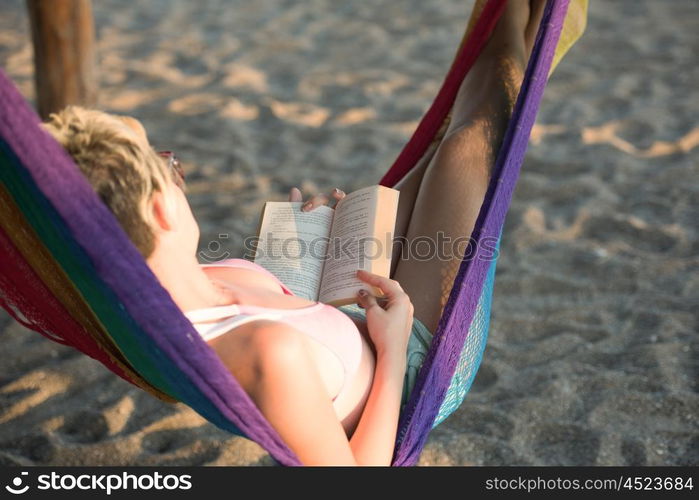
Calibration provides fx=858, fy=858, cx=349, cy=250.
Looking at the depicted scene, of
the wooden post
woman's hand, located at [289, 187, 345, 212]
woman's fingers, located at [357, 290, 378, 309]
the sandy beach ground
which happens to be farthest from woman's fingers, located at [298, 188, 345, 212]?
the wooden post

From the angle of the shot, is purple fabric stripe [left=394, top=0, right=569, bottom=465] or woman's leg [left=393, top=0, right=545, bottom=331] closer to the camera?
purple fabric stripe [left=394, top=0, right=569, bottom=465]

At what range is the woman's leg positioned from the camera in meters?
1.60

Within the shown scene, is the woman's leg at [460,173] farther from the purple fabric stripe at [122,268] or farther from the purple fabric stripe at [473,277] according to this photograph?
the purple fabric stripe at [122,268]

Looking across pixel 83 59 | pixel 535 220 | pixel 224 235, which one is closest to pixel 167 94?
pixel 83 59

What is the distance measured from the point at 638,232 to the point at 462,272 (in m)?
1.44

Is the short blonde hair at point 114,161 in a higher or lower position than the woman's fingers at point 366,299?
higher

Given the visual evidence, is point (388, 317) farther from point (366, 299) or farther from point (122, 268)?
point (122, 268)

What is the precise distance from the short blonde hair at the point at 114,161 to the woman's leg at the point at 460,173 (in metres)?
0.64

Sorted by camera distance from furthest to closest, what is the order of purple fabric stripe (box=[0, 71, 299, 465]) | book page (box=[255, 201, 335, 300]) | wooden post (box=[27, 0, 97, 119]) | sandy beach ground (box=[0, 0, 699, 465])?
wooden post (box=[27, 0, 97, 119]) → sandy beach ground (box=[0, 0, 699, 465]) → book page (box=[255, 201, 335, 300]) → purple fabric stripe (box=[0, 71, 299, 465])

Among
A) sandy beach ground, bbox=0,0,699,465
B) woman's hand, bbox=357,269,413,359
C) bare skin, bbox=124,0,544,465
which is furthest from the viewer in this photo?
sandy beach ground, bbox=0,0,699,465

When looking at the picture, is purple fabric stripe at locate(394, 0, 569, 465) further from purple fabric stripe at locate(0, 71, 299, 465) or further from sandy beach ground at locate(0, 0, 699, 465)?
sandy beach ground at locate(0, 0, 699, 465)

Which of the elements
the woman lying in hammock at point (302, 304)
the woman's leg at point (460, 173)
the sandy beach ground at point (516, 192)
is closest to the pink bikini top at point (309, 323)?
the woman lying in hammock at point (302, 304)

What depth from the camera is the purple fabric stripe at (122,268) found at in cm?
102

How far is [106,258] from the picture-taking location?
1.07 m
